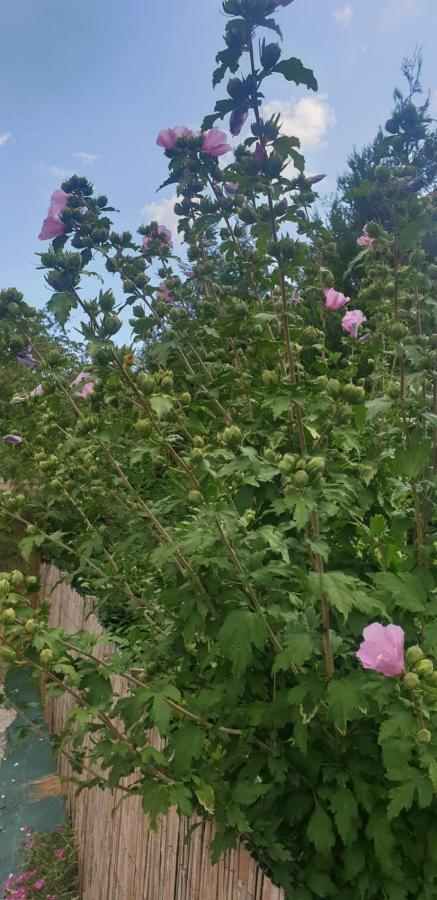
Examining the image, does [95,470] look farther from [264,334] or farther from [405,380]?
[405,380]

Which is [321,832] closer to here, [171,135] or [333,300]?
[333,300]

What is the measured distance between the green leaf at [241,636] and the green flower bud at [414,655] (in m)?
0.34

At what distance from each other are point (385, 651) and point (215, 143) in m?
1.93

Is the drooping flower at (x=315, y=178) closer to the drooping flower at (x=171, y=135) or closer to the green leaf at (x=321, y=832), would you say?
the drooping flower at (x=171, y=135)

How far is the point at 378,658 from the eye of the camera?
1.50m

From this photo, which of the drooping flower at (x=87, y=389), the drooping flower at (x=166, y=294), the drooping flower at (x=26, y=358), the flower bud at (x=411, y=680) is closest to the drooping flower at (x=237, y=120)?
the drooping flower at (x=87, y=389)

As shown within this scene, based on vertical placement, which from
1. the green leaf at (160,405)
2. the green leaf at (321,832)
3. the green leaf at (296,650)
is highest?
the green leaf at (160,405)

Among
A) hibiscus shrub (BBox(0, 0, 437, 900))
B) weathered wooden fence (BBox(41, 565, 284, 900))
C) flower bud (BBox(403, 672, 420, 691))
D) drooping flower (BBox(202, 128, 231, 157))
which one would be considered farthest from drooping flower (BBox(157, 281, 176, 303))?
flower bud (BBox(403, 672, 420, 691))

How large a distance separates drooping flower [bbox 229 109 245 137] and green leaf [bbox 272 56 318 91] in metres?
0.16

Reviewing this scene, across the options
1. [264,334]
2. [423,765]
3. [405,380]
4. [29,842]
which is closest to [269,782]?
[423,765]

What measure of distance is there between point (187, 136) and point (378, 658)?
200 cm

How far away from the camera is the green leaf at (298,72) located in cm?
170

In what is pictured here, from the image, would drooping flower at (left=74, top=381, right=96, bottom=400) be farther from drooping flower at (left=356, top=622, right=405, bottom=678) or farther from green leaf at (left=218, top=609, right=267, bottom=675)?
drooping flower at (left=356, top=622, right=405, bottom=678)

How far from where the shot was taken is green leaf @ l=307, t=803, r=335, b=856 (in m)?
1.74
